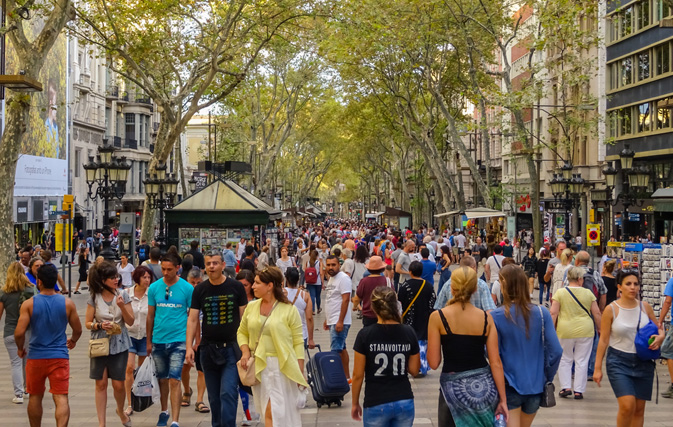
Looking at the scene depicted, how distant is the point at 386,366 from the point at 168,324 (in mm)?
3113

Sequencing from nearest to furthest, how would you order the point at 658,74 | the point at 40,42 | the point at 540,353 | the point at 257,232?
the point at 540,353
the point at 40,42
the point at 257,232
the point at 658,74

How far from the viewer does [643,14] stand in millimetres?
37750

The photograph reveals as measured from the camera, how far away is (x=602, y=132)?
4112 cm

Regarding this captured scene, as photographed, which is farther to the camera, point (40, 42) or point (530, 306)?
point (40, 42)

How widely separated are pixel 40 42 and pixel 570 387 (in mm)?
11453

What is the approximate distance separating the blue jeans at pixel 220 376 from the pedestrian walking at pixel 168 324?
0.74m

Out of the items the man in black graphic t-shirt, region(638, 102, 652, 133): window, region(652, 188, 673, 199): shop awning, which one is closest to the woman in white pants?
the man in black graphic t-shirt

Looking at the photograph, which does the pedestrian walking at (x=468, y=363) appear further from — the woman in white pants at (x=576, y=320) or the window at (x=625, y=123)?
the window at (x=625, y=123)

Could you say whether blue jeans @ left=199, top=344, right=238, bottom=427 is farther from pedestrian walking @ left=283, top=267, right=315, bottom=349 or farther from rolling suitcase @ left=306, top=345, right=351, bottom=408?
pedestrian walking @ left=283, top=267, right=315, bottom=349

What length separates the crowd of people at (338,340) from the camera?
5.83m

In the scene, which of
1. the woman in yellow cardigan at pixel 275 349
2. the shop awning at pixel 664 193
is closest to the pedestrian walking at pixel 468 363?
the woman in yellow cardigan at pixel 275 349

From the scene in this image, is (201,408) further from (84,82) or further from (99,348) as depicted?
(84,82)

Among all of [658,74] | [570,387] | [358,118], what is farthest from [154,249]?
[358,118]

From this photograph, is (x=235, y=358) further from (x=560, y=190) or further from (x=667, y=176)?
(x=667, y=176)
